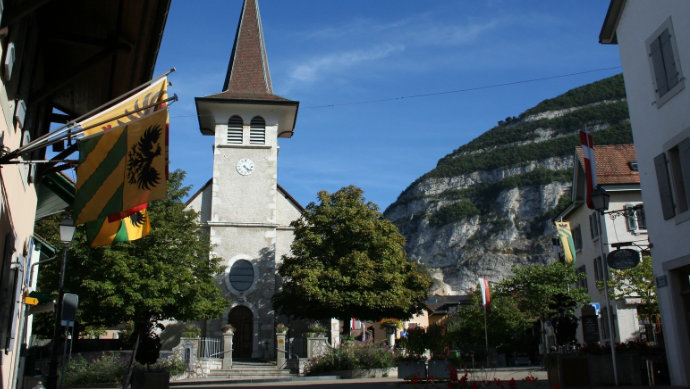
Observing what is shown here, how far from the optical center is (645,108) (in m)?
14.2

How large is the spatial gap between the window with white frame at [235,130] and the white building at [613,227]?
18.1 metres

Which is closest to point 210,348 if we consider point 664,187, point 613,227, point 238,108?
point 238,108

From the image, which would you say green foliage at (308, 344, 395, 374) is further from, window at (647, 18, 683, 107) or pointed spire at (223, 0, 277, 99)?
pointed spire at (223, 0, 277, 99)

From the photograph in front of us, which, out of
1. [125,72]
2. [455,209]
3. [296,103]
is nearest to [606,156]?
[296,103]

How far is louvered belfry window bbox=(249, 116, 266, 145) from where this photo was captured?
3481 centimetres

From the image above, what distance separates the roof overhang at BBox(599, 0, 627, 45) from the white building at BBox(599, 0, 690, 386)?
68 centimetres

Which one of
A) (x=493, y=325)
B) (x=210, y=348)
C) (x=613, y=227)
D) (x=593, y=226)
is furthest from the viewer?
(x=493, y=325)

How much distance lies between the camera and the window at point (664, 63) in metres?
12.8

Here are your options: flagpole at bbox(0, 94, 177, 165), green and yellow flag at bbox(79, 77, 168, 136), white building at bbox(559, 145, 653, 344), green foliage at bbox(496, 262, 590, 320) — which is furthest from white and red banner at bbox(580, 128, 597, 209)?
green foliage at bbox(496, 262, 590, 320)

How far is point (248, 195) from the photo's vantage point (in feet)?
110

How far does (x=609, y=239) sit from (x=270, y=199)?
56.3 ft

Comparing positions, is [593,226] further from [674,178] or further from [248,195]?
[674,178]

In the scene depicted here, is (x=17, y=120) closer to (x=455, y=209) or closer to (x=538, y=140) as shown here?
(x=455, y=209)

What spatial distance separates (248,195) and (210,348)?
851cm
